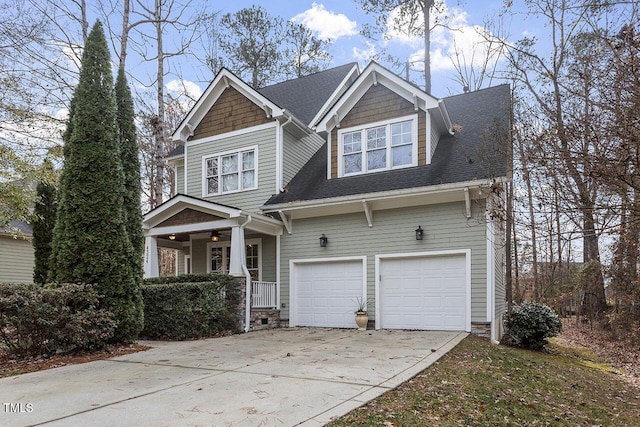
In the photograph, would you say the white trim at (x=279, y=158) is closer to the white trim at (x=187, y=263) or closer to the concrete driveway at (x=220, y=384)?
the white trim at (x=187, y=263)

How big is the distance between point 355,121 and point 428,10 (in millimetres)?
10496

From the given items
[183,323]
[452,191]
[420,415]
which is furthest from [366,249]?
[420,415]

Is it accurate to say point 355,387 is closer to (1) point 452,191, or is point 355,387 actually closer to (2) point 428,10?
(1) point 452,191

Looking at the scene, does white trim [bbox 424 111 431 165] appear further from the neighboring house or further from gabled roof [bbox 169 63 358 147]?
the neighboring house

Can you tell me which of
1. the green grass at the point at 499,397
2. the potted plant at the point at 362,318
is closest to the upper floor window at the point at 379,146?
the potted plant at the point at 362,318

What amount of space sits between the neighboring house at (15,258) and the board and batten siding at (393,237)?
13.7m

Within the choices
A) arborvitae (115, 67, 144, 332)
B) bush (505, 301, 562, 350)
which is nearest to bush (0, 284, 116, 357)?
arborvitae (115, 67, 144, 332)

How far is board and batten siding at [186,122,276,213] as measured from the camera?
12562 mm

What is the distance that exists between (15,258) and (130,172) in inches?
565

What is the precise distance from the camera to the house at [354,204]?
984cm

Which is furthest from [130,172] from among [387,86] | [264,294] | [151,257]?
[387,86]

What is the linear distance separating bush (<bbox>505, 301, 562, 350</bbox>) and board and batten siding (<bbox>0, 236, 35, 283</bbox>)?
19361mm

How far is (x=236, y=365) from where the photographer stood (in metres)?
6.25

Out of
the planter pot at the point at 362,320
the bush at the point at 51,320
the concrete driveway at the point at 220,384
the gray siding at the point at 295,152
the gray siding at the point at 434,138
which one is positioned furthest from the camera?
the gray siding at the point at 295,152
